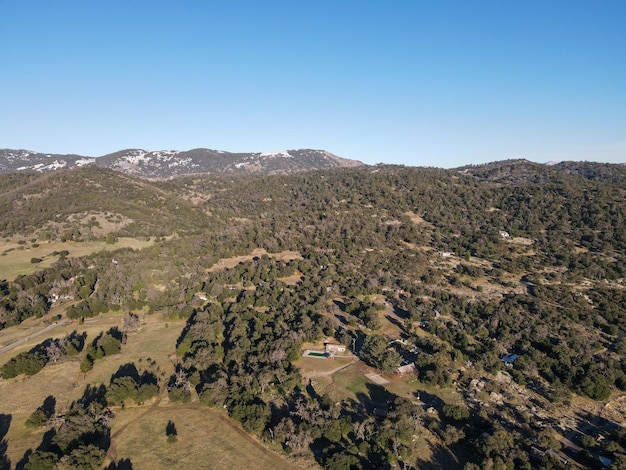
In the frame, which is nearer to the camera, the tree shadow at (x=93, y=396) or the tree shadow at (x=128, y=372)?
the tree shadow at (x=93, y=396)

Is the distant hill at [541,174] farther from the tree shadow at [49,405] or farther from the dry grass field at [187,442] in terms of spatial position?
the tree shadow at [49,405]

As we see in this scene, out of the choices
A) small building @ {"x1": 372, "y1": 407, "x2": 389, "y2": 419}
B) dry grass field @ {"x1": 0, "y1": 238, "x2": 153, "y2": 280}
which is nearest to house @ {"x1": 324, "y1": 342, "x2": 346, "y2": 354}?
small building @ {"x1": 372, "y1": 407, "x2": 389, "y2": 419}

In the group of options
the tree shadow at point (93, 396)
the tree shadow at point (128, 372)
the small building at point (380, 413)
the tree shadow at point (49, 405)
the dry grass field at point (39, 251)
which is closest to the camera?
the small building at point (380, 413)

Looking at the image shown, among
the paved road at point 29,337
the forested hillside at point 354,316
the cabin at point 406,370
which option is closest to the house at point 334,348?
the forested hillside at point 354,316

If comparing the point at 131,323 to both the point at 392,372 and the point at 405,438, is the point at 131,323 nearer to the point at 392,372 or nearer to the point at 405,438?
the point at 392,372

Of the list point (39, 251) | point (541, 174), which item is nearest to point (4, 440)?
point (39, 251)

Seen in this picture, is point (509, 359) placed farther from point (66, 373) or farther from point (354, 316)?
point (66, 373)

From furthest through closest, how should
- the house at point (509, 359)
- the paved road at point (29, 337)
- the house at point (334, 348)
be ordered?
the paved road at point (29, 337) → the house at point (334, 348) → the house at point (509, 359)
